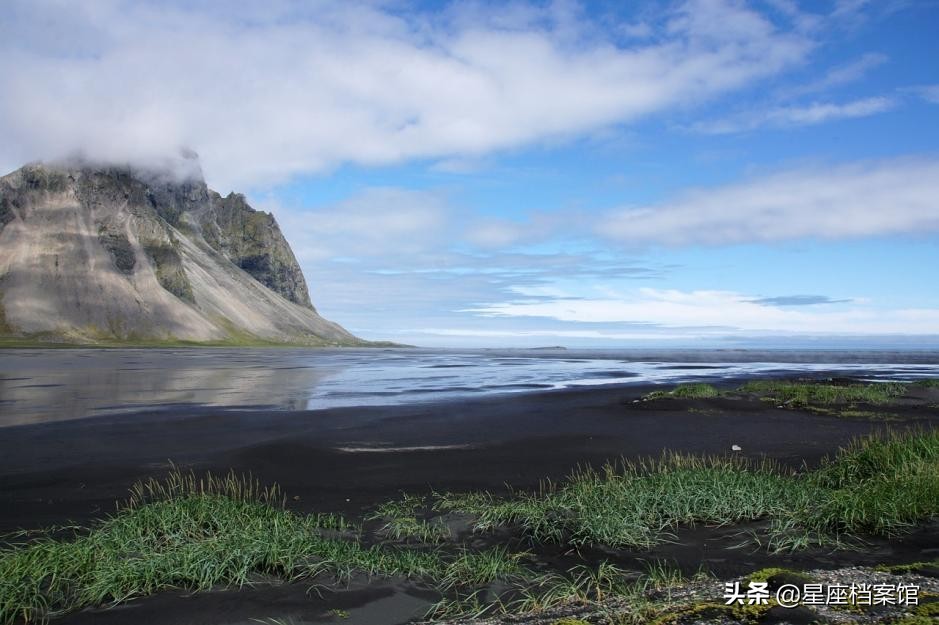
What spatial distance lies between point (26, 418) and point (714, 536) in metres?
24.1

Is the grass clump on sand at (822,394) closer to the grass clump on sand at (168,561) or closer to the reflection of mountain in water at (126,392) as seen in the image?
the reflection of mountain in water at (126,392)

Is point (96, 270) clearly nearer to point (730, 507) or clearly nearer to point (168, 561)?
point (168, 561)

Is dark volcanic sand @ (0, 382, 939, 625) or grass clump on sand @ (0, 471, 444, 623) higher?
grass clump on sand @ (0, 471, 444, 623)

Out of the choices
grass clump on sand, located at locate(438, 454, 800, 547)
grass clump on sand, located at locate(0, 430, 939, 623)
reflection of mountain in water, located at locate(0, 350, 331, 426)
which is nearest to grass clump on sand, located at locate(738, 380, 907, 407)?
grass clump on sand, located at locate(0, 430, 939, 623)

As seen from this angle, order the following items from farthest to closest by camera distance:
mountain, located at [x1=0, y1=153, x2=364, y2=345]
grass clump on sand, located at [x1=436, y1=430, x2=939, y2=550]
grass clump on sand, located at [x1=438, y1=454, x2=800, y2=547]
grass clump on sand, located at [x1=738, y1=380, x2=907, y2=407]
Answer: mountain, located at [x1=0, y1=153, x2=364, y2=345] < grass clump on sand, located at [x1=738, y1=380, x2=907, y2=407] < grass clump on sand, located at [x1=438, y1=454, x2=800, y2=547] < grass clump on sand, located at [x1=436, y1=430, x2=939, y2=550]

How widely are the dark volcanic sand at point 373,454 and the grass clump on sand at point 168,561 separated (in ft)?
0.96

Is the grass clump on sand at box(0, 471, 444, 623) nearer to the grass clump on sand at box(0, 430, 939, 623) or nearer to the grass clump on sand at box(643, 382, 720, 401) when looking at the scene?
the grass clump on sand at box(0, 430, 939, 623)

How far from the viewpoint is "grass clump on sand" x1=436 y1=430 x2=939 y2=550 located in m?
7.86

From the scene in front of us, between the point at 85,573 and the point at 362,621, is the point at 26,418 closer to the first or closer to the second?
the point at 85,573

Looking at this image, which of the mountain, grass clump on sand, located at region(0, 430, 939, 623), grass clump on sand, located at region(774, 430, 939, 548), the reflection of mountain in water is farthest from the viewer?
the mountain

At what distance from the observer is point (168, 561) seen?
6.59 metres

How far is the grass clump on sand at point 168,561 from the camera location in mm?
6059

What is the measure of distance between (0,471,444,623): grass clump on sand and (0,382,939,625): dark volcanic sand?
11.5 inches

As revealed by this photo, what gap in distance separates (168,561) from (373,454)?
1002 centimetres
